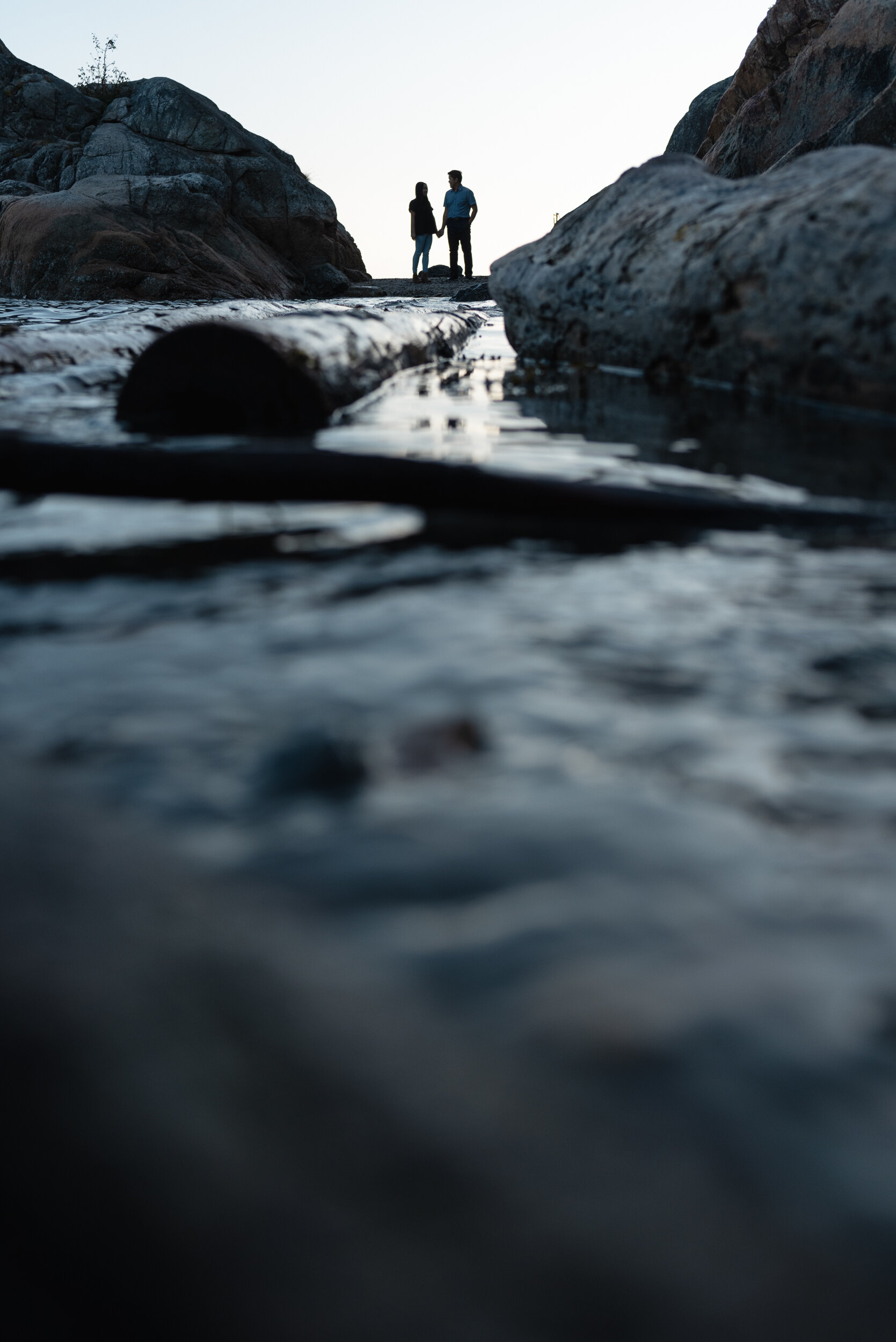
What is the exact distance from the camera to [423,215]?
64.8ft

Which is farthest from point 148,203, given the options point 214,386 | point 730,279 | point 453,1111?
point 453,1111

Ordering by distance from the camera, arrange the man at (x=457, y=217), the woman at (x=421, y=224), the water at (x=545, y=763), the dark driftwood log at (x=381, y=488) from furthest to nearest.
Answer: the woman at (x=421, y=224) → the man at (x=457, y=217) → the dark driftwood log at (x=381, y=488) → the water at (x=545, y=763)

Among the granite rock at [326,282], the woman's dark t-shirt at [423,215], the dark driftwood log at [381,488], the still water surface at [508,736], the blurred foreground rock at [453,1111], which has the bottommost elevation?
the blurred foreground rock at [453,1111]

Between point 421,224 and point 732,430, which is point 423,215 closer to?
point 421,224

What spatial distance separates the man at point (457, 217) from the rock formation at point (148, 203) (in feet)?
12.3

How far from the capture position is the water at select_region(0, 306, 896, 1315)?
0.87 m

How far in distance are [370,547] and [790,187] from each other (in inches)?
138

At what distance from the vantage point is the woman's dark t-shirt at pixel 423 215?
19.7m

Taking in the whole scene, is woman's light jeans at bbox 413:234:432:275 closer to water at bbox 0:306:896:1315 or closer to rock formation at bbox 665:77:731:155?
rock formation at bbox 665:77:731:155

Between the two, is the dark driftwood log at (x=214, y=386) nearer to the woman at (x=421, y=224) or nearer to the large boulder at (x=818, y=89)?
the large boulder at (x=818, y=89)

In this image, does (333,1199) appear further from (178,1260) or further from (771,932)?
(771,932)

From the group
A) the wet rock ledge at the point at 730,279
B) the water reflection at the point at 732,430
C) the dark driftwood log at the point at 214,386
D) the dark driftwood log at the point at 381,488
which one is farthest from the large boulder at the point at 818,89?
the dark driftwood log at the point at 381,488

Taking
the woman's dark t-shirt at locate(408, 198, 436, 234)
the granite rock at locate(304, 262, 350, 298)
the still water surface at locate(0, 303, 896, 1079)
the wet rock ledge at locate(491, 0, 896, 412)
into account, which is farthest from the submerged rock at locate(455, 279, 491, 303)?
the still water surface at locate(0, 303, 896, 1079)

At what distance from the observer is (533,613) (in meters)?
1.88
